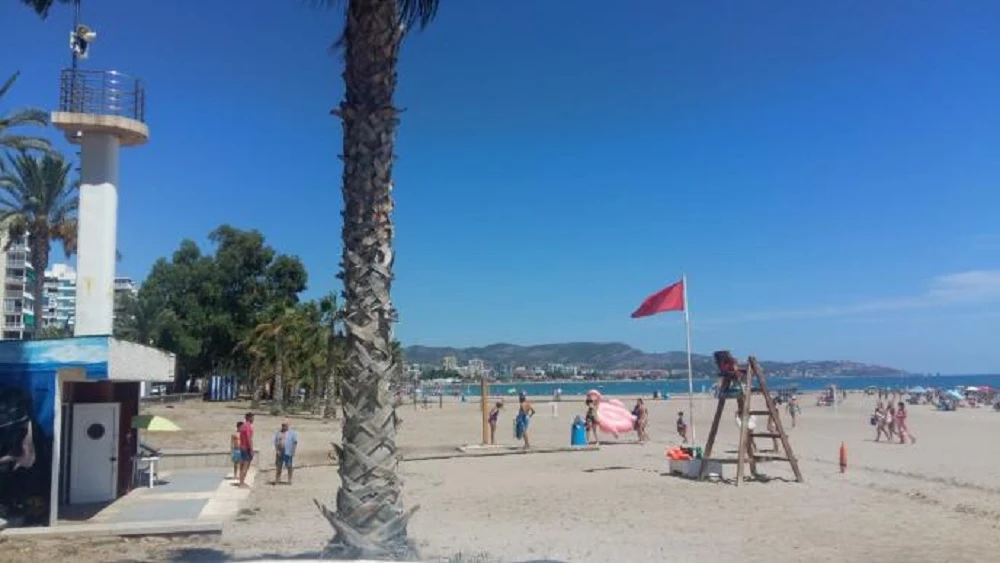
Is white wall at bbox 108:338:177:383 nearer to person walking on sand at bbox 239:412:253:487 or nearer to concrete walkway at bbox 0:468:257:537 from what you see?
person walking on sand at bbox 239:412:253:487

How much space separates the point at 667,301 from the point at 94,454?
46.8ft

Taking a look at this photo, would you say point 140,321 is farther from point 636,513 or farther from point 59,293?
point 59,293

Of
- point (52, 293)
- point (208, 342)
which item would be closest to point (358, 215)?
point (208, 342)

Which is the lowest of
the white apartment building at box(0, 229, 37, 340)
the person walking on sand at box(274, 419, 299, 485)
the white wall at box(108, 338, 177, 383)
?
the person walking on sand at box(274, 419, 299, 485)

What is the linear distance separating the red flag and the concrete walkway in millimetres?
11083

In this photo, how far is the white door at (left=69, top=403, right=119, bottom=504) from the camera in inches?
636

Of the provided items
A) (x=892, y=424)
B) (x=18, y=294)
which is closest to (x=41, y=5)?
(x=892, y=424)

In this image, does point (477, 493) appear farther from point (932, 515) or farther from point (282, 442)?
point (932, 515)

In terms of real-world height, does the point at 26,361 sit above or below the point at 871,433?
above

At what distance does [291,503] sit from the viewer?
1653 centimetres

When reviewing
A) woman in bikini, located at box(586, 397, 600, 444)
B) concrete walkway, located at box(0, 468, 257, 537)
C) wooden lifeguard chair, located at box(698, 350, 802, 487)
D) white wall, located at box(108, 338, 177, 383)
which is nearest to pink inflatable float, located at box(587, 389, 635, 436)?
woman in bikini, located at box(586, 397, 600, 444)

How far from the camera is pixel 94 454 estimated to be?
1647cm

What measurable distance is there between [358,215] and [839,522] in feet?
32.6

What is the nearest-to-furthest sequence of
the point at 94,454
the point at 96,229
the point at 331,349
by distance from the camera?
1. the point at 94,454
2. the point at 96,229
3. the point at 331,349
